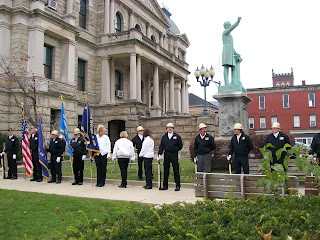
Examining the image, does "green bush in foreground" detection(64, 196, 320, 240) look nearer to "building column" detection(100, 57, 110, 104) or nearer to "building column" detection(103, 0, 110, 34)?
"building column" detection(100, 57, 110, 104)

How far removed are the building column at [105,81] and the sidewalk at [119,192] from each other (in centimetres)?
1606

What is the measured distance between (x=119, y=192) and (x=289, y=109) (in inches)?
1839

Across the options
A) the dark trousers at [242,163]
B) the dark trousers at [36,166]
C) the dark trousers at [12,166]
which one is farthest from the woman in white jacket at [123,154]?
the dark trousers at [12,166]

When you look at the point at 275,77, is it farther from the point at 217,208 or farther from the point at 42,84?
the point at 217,208

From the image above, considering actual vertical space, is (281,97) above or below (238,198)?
above

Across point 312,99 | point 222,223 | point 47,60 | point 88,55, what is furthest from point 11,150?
point 312,99

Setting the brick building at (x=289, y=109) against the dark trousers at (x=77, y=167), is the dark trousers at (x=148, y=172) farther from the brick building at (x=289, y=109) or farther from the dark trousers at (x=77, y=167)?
the brick building at (x=289, y=109)

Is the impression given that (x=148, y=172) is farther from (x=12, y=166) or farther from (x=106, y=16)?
(x=106, y=16)

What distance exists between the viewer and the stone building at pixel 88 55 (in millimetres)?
20125

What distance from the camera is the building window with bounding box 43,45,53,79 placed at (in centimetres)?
2259

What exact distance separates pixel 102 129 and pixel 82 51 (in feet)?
55.4

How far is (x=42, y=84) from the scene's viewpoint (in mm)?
19703

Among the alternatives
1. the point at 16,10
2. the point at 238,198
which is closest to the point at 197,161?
the point at 238,198

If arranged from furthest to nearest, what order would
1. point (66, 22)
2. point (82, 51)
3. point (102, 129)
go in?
point (82, 51), point (66, 22), point (102, 129)
